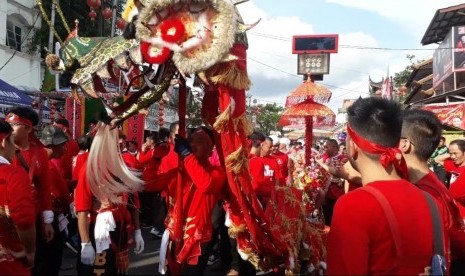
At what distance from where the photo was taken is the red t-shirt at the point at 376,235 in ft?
5.54

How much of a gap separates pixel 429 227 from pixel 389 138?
0.37m

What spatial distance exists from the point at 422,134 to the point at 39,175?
3.12 metres

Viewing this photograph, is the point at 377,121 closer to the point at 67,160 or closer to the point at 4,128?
the point at 4,128

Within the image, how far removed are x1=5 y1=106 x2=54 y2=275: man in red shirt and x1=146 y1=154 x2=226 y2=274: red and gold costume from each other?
0.99 metres

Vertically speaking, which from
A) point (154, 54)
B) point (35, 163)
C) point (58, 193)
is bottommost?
point (58, 193)

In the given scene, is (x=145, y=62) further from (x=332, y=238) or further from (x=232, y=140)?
(x=332, y=238)

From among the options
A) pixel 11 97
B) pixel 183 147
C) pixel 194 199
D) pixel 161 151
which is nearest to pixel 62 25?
pixel 11 97

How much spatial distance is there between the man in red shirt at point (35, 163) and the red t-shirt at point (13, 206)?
1317 millimetres

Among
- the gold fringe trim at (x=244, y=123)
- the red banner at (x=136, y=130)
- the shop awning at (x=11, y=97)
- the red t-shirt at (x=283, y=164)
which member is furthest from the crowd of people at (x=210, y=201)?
the shop awning at (x=11, y=97)

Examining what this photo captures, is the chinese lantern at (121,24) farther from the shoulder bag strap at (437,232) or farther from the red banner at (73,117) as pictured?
the red banner at (73,117)

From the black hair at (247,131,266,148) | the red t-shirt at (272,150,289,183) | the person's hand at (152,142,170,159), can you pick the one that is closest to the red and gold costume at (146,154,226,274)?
the person's hand at (152,142,170,159)

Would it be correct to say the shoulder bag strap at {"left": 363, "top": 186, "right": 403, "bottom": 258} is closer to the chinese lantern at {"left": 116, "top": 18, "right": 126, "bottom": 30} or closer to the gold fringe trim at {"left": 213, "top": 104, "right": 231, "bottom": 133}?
the gold fringe trim at {"left": 213, "top": 104, "right": 231, "bottom": 133}

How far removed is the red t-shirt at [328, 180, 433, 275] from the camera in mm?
1689

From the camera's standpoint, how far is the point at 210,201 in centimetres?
390
